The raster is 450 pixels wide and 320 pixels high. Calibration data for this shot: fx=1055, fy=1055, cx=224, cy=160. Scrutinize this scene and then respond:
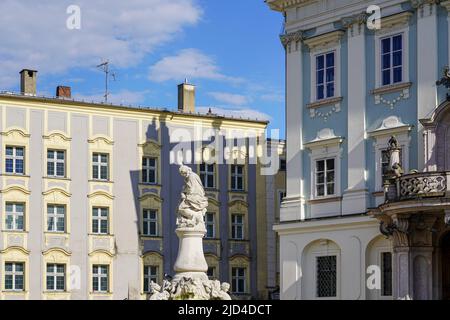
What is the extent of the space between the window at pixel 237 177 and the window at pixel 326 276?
16.2m

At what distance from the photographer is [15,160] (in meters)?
49.4

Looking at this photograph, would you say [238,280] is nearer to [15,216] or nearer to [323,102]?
[15,216]

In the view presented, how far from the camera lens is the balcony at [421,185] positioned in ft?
108

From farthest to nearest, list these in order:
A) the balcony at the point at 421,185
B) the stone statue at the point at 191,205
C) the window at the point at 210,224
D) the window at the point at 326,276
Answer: the window at the point at 210,224 < the window at the point at 326,276 < the balcony at the point at 421,185 < the stone statue at the point at 191,205

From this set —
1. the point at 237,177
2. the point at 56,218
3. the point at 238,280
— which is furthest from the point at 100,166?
the point at 238,280

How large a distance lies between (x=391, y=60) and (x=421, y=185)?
613cm

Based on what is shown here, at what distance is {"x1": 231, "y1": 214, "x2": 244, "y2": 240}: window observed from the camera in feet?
182

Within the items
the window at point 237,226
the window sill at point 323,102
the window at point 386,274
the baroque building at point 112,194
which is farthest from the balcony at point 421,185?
the window at point 237,226

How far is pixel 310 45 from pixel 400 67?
14.9 feet

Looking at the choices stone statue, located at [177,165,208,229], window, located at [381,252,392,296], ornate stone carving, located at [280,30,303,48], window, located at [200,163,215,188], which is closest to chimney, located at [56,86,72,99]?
window, located at [200,163,215,188]

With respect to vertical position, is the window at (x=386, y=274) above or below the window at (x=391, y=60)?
below

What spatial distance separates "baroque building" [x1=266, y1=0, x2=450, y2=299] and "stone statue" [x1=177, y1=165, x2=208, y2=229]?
7030 mm

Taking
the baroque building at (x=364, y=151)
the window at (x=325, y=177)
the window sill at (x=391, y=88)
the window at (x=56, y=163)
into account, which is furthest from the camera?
the window at (x=56, y=163)

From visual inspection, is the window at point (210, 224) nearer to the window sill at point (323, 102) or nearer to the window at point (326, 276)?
the window at point (326, 276)
